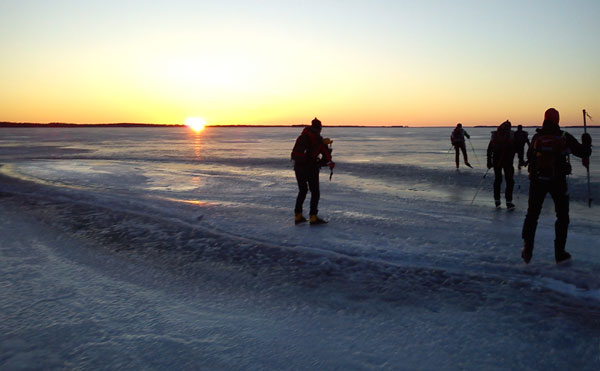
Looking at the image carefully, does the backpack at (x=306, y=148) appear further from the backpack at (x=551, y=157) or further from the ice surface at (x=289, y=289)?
the backpack at (x=551, y=157)

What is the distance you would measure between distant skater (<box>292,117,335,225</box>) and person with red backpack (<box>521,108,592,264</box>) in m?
3.01

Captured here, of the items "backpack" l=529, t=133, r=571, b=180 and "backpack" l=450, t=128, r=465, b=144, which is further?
"backpack" l=450, t=128, r=465, b=144

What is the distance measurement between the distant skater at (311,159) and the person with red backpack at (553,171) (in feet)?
9.88

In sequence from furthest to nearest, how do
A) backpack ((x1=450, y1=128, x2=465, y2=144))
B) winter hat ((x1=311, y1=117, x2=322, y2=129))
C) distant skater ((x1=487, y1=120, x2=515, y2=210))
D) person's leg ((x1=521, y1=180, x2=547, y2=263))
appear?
1. backpack ((x1=450, y1=128, x2=465, y2=144))
2. distant skater ((x1=487, y1=120, x2=515, y2=210))
3. winter hat ((x1=311, y1=117, x2=322, y2=129))
4. person's leg ((x1=521, y1=180, x2=547, y2=263))

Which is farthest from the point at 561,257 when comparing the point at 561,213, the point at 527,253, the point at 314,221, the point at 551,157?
the point at 314,221

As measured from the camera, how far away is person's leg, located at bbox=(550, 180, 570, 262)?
4914 millimetres

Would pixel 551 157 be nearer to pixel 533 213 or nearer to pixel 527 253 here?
pixel 533 213

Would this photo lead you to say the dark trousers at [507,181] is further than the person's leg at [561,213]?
Yes

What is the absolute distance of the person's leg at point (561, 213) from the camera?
193 inches

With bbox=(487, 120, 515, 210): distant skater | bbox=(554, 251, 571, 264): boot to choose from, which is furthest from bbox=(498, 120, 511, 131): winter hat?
bbox=(554, 251, 571, 264): boot

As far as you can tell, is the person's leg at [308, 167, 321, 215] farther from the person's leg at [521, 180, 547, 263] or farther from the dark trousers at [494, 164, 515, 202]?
the dark trousers at [494, 164, 515, 202]

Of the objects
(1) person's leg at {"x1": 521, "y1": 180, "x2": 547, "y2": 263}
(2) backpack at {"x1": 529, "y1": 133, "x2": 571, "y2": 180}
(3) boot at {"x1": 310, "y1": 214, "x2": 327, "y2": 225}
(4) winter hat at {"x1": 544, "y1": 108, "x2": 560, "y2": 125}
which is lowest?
(3) boot at {"x1": 310, "y1": 214, "x2": 327, "y2": 225}

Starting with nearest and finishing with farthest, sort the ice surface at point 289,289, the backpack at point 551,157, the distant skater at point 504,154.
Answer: the ice surface at point 289,289
the backpack at point 551,157
the distant skater at point 504,154

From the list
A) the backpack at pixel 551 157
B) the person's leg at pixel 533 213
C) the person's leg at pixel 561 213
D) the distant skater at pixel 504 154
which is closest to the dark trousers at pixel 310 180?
the person's leg at pixel 533 213
